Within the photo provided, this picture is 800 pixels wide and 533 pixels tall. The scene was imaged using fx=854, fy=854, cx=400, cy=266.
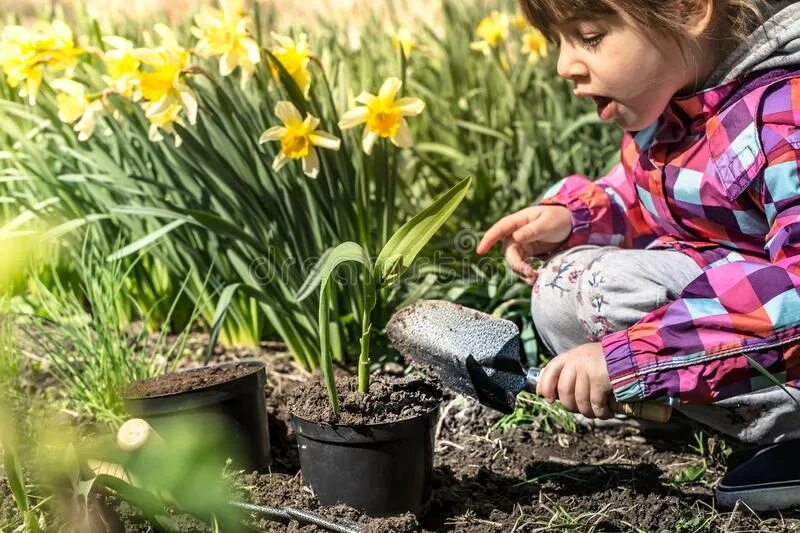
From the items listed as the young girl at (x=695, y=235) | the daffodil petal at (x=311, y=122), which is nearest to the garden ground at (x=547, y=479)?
the young girl at (x=695, y=235)

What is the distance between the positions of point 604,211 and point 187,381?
1037 millimetres

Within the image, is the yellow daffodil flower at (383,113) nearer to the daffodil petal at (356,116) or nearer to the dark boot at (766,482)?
the daffodil petal at (356,116)

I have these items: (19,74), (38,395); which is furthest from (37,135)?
(38,395)

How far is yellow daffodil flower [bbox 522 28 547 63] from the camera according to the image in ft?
10.6

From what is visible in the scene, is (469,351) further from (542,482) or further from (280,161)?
(280,161)

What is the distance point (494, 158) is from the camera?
3061mm

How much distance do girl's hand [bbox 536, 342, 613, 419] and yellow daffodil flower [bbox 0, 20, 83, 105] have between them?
156 centimetres

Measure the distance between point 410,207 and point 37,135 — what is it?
3.88ft

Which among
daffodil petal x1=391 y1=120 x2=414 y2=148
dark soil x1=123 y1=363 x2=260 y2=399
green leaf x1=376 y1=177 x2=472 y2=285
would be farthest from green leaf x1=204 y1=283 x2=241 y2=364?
green leaf x1=376 y1=177 x2=472 y2=285

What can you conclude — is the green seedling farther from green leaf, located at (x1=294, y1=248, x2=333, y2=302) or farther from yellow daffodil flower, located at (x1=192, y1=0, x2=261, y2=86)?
yellow daffodil flower, located at (x1=192, y1=0, x2=261, y2=86)

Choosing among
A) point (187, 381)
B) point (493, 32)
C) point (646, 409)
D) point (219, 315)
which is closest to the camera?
point (646, 409)

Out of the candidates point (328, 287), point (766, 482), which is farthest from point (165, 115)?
point (766, 482)

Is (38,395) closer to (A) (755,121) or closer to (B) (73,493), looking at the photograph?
(B) (73,493)

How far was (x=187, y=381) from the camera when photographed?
68.1 inches
